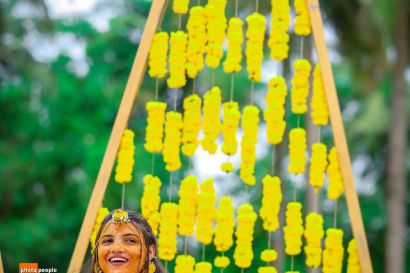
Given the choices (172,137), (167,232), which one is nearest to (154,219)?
(167,232)

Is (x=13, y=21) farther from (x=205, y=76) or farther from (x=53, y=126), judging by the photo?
(x=205, y=76)

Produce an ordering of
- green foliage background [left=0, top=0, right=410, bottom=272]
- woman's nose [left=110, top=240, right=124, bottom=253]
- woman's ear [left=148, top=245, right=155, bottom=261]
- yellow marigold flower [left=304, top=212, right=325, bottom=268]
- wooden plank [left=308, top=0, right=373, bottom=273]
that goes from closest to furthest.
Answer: woman's nose [left=110, top=240, right=124, bottom=253] → woman's ear [left=148, top=245, right=155, bottom=261] → wooden plank [left=308, top=0, right=373, bottom=273] → yellow marigold flower [left=304, top=212, right=325, bottom=268] → green foliage background [left=0, top=0, right=410, bottom=272]

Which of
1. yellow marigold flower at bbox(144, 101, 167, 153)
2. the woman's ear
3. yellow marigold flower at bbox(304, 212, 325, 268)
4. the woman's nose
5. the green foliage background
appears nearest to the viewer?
the woman's nose

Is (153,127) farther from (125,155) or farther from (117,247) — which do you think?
(117,247)

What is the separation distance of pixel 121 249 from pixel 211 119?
1.10 metres

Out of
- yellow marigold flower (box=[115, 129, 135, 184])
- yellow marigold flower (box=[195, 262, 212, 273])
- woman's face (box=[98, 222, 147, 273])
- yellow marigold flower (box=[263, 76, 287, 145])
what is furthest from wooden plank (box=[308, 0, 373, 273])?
woman's face (box=[98, 222, 147, 273])

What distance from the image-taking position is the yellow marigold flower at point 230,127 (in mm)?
4078

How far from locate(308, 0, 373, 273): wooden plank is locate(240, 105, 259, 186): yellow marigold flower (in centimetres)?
40

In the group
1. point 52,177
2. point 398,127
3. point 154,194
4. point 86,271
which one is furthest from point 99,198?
point 52,177

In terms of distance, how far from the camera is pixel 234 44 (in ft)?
13.5

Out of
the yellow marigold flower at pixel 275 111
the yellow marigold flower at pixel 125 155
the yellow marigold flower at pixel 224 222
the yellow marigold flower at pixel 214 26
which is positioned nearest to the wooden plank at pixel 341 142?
the yellow marigold flower at pixel 275 111

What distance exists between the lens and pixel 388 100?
16062 millimetres

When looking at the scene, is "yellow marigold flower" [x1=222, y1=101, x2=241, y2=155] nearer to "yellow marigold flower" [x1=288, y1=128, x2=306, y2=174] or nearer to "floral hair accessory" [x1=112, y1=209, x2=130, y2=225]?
"yellow marigold flower" [x1=288, y1=128, x2=306, y2=174]

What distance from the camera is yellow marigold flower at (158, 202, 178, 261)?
4035 mm
